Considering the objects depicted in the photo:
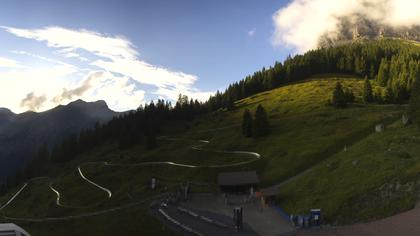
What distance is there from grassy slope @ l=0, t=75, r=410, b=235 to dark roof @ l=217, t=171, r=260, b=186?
4.03m

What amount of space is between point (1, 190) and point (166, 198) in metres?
119

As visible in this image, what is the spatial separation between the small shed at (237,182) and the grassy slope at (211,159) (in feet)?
13.1

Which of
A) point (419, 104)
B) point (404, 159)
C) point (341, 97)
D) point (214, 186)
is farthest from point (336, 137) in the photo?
point (341, 97)

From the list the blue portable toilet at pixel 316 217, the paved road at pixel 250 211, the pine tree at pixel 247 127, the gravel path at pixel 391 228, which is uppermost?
the pine tree at pixel 247 127

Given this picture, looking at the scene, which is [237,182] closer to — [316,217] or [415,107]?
[316,217]

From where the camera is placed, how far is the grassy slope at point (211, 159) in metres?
75.9

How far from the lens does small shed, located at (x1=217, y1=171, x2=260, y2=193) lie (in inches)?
3108

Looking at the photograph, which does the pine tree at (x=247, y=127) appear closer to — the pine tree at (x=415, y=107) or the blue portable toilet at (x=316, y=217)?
the pine tree at (x=415, y=107)

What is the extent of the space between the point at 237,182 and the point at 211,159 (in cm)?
3112

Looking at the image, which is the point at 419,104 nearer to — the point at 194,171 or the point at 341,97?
the point at 194,171

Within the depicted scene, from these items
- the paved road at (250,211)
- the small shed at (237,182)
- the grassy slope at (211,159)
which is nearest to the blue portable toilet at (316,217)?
the paved road at (250,211)

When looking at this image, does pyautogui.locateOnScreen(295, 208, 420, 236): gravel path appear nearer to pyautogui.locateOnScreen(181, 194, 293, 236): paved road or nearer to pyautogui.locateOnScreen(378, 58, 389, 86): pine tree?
pyautogui.locateOnScreen(181, 194, 293, 236): paved road

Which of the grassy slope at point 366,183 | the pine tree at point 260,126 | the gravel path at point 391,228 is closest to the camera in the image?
the gravel path at point 391,228

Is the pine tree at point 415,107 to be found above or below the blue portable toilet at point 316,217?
above
